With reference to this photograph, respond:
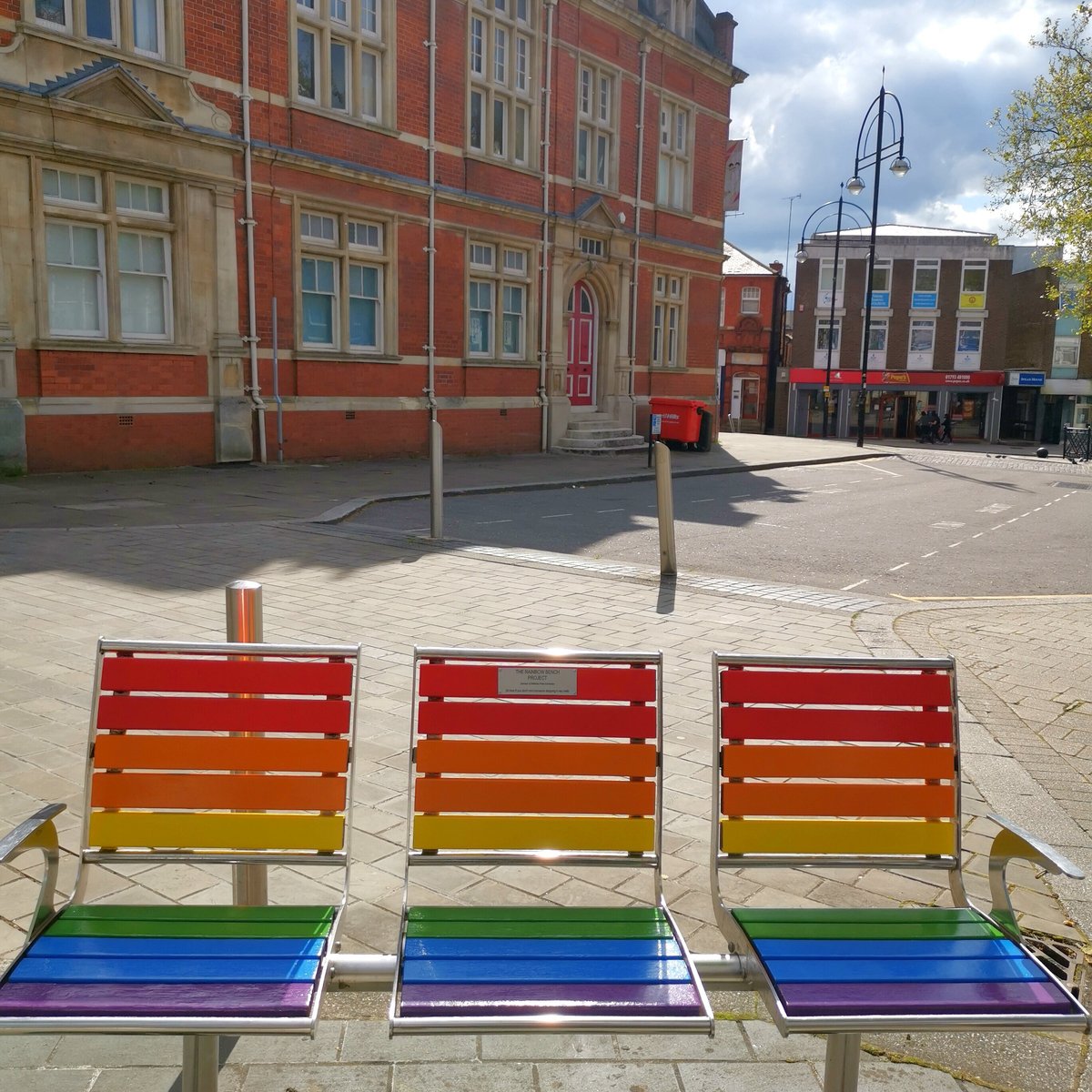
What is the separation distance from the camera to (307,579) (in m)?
9.14

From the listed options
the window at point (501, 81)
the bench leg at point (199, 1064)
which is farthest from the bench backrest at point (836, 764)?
the window at point (501, 81)

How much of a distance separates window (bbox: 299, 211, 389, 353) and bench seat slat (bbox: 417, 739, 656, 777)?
17.3 metres

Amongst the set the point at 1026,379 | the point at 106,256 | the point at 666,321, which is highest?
the point at 106,256

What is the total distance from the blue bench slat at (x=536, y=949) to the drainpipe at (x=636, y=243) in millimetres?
25397

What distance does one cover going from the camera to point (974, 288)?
5444 centimetres

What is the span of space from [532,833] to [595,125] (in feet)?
83.8

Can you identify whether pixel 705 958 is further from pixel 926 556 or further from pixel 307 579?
pixel 926 556

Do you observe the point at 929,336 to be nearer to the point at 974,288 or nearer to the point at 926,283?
the point at 926,283

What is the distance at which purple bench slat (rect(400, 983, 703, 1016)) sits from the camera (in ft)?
7.49

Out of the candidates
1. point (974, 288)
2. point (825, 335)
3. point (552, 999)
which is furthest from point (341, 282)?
point (974, 288)

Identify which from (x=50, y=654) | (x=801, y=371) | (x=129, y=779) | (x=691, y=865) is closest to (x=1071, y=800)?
(x=691, y=865)

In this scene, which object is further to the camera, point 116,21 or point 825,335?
point 825,335

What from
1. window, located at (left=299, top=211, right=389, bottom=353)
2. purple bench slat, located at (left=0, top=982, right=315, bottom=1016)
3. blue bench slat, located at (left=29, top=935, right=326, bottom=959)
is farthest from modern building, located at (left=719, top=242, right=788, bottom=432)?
purple bench slat, located at (left=0, top=982, right=315, bottom=1016)

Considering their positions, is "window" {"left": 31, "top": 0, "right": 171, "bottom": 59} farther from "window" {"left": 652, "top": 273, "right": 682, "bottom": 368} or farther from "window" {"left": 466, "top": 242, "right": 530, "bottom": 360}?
"window" {"left": 652, "top": 273, "right": 682, "bottom": 368}
